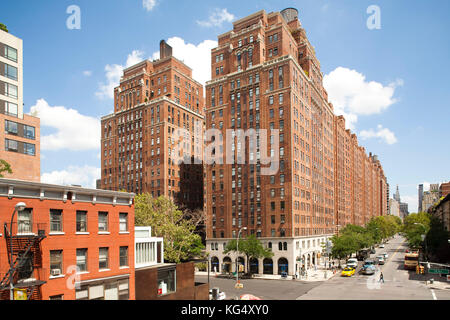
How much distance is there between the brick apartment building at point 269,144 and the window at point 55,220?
54.0 meters

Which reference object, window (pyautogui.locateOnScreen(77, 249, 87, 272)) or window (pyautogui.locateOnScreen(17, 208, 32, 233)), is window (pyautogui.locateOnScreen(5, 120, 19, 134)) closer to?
window (pyautogui.locateOnScreen(77, 249, 87, 272))

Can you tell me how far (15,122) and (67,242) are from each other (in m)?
40.8

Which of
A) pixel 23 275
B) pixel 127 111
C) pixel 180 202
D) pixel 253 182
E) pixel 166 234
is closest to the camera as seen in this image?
pixel 23 275

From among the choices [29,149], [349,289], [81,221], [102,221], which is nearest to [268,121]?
[349,289]

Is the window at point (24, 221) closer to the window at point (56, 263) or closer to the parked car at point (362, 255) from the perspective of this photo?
the window at point (56, 263)

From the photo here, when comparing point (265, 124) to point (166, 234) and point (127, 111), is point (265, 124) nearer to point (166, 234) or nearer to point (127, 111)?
point (166, 234)

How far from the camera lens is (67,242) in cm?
2678

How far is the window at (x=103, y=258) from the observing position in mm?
29475

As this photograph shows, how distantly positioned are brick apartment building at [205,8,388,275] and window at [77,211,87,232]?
51.8 m

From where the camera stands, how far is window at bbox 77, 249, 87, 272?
2764 cm

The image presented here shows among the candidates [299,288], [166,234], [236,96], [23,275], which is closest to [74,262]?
[23,275]

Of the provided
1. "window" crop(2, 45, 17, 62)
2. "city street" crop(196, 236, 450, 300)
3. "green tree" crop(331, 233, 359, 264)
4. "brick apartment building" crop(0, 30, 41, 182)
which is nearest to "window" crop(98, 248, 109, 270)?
"city street" crop(196, 236, 450, 300)

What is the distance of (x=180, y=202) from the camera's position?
350 ft

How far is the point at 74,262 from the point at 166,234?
85.3ft
